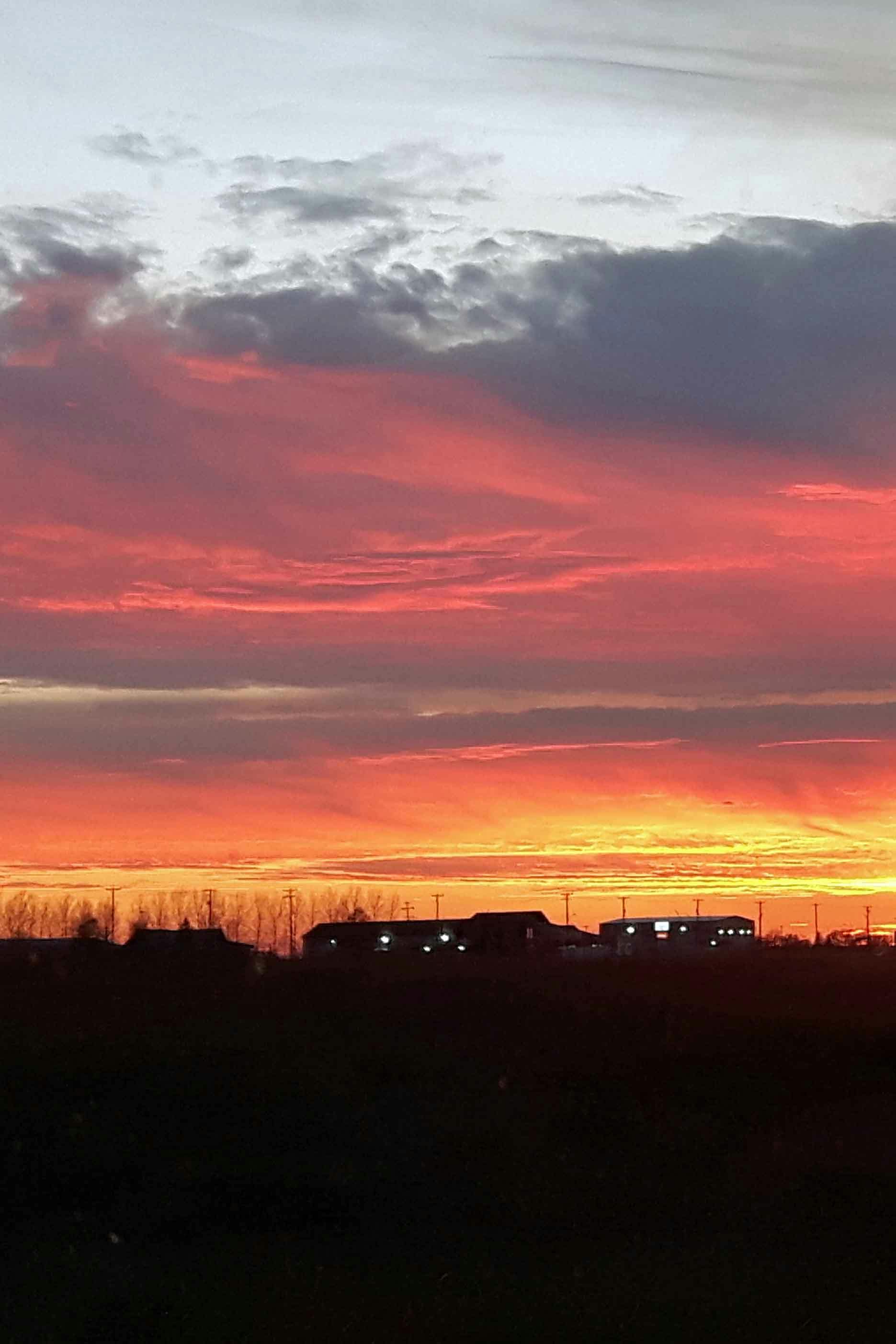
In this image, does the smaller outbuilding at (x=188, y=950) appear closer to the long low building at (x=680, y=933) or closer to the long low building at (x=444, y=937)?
the long low building at (x=444, y=937)

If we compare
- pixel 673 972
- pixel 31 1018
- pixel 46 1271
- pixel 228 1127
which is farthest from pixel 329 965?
pixel 46 1271

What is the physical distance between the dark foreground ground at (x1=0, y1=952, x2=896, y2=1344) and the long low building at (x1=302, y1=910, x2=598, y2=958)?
81809mm

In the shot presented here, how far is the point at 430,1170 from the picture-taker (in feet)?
121

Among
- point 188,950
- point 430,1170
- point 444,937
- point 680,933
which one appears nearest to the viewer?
point 430,1170

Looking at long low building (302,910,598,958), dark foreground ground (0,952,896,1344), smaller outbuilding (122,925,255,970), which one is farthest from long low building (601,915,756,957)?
dark foreground ground (0,952,896,1344)

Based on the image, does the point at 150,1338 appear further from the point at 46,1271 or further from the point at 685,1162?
the point at 685,1162

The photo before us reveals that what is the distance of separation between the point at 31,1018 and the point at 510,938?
113 m

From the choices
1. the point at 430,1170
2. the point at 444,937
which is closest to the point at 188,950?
the point at 444,937

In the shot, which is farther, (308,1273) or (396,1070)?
(396,1070)

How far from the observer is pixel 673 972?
9919 cm

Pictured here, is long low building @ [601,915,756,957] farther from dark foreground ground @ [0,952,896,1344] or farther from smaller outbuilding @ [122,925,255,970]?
dark foreground ground @ [0,952,896,1344]

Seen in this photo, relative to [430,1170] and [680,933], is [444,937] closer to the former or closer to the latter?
[680,933]

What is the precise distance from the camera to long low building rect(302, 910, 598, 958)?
152 metres

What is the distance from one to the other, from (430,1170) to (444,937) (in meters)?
121
